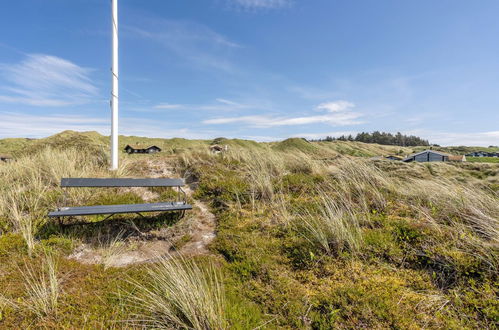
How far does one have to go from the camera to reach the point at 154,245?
3.90 metres

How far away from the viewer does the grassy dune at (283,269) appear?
2.13 m

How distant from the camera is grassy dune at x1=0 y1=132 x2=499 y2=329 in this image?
2.13 meters

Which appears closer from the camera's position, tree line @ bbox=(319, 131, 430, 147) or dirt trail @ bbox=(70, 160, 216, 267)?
dirt trail @ bbox=(70, 160, 216, 267)

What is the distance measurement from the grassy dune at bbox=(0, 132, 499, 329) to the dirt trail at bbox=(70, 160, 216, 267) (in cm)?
15

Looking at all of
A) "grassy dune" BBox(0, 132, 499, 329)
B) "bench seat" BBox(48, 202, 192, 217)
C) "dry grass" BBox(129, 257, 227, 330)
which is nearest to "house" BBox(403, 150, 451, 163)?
"grassy dune" BBox(0, 132, 499, 329)

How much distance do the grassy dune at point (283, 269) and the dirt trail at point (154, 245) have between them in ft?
0.49

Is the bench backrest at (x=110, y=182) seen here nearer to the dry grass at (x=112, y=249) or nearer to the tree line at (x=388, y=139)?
the dry grass at (x=112, y=249)

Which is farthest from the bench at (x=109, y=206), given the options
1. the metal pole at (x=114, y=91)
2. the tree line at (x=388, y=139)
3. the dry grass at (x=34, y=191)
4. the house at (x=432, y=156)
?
the tree line at (x=388, y=139)

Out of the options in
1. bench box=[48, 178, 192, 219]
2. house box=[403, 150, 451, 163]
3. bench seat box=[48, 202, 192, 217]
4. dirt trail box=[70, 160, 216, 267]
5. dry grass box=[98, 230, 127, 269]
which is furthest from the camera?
house box=[403, 150, 451, 163]

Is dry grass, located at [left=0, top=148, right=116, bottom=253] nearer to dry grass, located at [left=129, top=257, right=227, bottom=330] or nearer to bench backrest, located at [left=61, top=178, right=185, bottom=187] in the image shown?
bench backrest, located at [left=61, top=178, right=185, bottom=187]

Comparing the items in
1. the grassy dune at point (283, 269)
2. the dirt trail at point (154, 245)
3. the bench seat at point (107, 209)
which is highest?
the bench seat at point (107, 209)

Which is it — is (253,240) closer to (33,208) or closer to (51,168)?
(33,208)

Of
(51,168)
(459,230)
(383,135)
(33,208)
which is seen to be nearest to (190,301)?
(459,230)

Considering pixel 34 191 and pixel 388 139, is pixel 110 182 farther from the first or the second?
pixel 388 139
